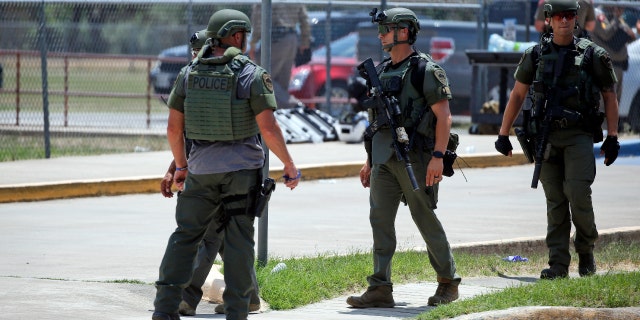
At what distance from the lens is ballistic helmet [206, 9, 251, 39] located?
659cm

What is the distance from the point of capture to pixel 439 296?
7629 millimetres

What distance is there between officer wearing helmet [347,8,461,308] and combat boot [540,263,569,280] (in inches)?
39.5

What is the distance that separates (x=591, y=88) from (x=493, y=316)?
2.35 meters

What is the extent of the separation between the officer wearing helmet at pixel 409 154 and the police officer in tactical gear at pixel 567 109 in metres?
1.07

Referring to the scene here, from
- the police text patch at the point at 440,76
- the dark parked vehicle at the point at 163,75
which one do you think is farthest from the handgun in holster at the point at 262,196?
the dark parked vehicle at the point at 163,75

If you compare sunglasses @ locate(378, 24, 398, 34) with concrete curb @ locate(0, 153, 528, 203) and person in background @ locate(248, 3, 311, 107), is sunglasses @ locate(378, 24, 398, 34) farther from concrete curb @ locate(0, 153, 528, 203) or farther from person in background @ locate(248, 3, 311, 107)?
person in background @ locate(248, 3, 311, 107)

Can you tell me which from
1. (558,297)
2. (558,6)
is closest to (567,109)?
(558,6)

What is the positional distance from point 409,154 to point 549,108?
1.26 m

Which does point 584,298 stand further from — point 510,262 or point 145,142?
point 145,142

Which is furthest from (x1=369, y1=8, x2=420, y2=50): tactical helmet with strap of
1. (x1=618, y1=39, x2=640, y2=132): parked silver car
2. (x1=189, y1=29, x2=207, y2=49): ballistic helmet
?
(x1=618, y1=39, x2=640, y2=132): parked silver car

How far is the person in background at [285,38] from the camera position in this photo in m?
18.5

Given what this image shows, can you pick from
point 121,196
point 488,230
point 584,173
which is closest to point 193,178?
point 584,173

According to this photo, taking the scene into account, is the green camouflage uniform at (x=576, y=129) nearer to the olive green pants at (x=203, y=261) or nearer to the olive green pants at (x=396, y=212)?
the olive green pants at (x=396, y=212)

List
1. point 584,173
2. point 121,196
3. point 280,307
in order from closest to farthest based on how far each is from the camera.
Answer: point 280,307 < point 584,173 < point 121,196
